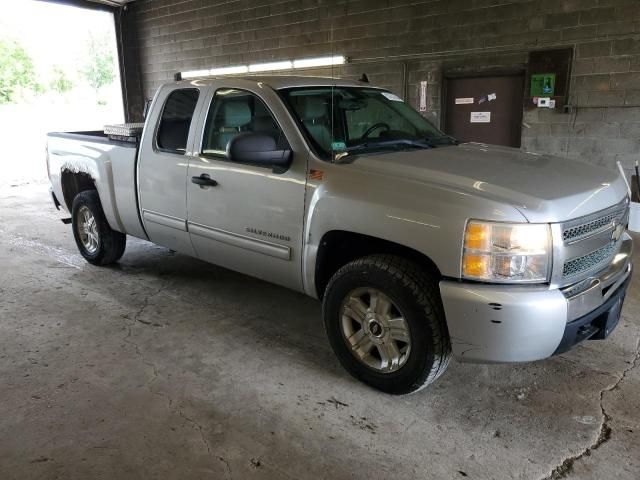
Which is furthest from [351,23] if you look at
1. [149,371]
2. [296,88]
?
[149,371]

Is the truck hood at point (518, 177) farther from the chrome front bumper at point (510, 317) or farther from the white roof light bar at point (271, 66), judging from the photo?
the white roof light bar at point (271, 66)

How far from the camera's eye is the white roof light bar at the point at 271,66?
10.8 meters

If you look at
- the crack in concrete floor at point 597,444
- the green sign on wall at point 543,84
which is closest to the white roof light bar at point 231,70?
the green sign on wall at point 543,84

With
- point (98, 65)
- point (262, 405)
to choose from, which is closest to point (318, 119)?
point (262, 405)

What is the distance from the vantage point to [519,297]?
7.80 feet

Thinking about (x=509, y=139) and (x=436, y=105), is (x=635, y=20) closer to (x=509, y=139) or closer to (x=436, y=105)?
(x=509, y=139)

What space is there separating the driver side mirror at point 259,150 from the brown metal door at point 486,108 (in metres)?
5.78

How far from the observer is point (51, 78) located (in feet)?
50.8

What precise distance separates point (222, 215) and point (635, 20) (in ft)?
21.0

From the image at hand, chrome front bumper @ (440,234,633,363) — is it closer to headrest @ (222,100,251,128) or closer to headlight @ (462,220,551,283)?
headlight @ (462,220,551,283)

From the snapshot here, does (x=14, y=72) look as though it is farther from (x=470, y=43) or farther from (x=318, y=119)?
(x=318, y=119)

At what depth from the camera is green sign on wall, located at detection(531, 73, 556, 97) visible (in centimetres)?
755

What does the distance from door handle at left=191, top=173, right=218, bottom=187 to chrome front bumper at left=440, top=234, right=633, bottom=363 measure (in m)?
1.91

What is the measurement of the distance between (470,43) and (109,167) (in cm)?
609
